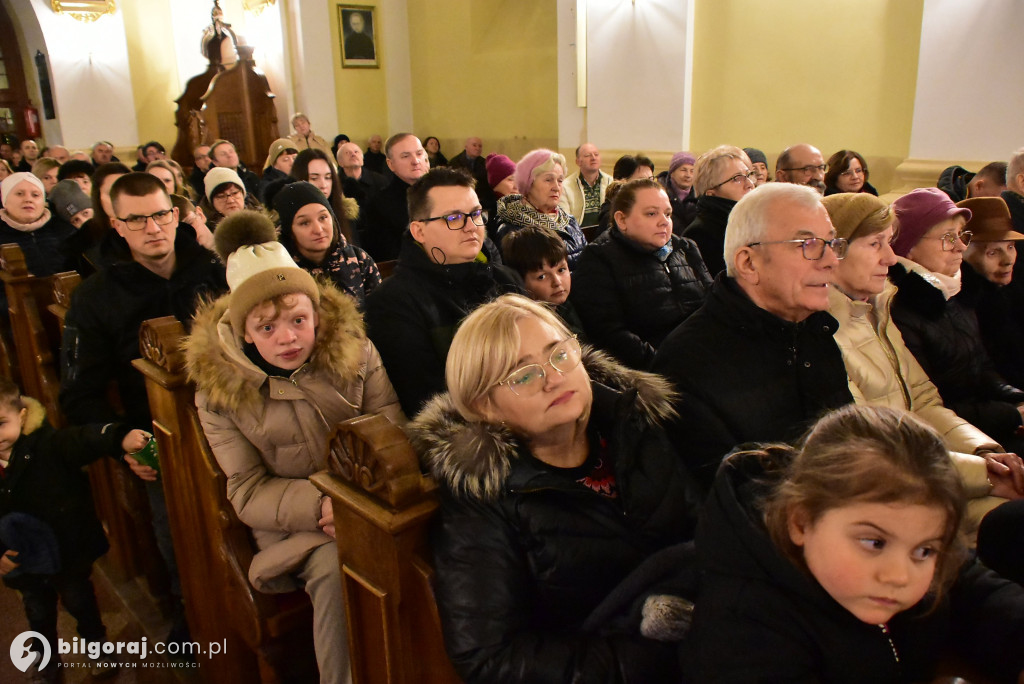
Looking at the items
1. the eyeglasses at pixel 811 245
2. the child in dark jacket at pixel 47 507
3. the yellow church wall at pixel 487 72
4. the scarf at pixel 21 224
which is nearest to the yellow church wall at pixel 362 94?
the yellow church wall at pixel 487 72

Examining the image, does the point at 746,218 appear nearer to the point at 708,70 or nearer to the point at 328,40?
the point at 708,70

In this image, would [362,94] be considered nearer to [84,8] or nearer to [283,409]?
[84,8]

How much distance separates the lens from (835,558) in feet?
3.19

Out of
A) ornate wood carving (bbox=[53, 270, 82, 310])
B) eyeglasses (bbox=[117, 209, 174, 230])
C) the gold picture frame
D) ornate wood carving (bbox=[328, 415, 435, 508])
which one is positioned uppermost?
the gold picture frame

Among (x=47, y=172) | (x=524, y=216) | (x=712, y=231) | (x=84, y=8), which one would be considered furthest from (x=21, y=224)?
(x=84, y=8)

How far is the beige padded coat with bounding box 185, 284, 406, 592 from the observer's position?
1.75 m

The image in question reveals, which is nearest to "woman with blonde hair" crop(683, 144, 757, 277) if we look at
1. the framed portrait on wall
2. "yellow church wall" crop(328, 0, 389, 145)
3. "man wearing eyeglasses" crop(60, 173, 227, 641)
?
"man wearing eyeglasses" crop(60, 173, 227, 641)

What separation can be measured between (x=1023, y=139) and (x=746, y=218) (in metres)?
4.38

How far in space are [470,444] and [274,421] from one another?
0.74m

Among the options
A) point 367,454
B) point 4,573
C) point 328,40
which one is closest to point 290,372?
point 367,454

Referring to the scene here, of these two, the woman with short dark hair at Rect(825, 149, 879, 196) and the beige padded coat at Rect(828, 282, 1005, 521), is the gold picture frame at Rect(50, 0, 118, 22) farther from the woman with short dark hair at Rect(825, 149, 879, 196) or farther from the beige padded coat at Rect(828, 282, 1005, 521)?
the beige padded coat at Rect(828, 282, 1005, 521)

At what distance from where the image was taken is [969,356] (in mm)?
2271

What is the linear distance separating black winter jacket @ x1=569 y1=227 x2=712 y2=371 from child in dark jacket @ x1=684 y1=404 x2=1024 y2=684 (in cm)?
165

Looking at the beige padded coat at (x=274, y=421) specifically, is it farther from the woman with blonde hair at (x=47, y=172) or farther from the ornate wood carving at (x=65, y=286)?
the woman with blonde hair at (x=47, y=172)
